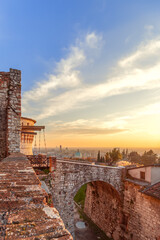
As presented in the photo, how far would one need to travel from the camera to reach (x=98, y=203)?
16.7 meters

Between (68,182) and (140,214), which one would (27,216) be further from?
(140,214)

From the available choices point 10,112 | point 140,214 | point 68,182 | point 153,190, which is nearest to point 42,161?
point 68,182

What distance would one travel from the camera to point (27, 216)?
59.8 inches

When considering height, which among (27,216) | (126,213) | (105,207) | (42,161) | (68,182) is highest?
(27,216)

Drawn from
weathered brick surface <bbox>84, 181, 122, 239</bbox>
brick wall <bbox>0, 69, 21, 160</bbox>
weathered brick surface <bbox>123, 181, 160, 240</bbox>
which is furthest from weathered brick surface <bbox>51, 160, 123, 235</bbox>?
brick wall <bbox>0, 69, 21, 160</bbox>

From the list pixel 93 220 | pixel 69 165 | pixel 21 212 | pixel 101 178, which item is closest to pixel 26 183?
pixel 21 212

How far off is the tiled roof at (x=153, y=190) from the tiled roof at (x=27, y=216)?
10035mm

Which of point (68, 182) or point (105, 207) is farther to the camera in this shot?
point (105, 207)

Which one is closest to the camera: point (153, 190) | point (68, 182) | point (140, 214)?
point (153, 190)

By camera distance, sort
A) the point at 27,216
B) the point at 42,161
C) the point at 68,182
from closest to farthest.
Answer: the point at 27,216, the point at 42,161, the point at 68,182

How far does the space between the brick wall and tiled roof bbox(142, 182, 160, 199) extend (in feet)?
28.8

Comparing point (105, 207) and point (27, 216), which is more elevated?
point (27, 216)

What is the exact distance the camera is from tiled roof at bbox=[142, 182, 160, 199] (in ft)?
32.4

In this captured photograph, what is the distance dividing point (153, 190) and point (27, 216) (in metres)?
11.1
